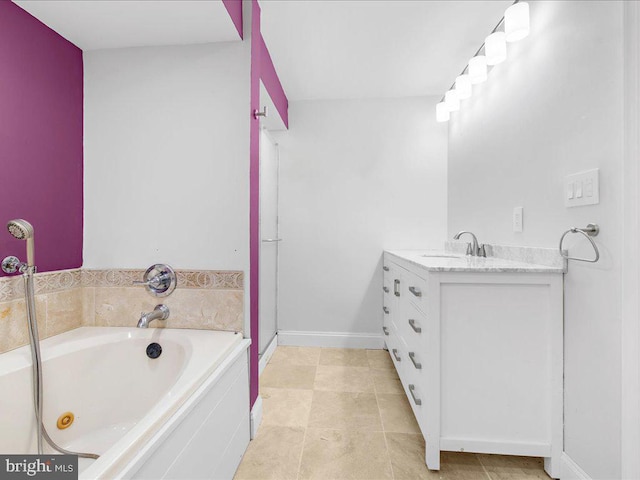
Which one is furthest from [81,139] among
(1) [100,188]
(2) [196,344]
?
(2) [196,344]

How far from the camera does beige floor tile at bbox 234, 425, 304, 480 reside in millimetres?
1289

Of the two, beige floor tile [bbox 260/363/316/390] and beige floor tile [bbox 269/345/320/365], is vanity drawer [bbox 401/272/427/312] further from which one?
beige floor tile [bbox 269/345/320/365]

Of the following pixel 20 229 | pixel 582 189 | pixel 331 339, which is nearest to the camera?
pixel 20 229

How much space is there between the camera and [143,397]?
Answer: 1.30 metres

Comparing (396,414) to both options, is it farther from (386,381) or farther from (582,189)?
(582,189)

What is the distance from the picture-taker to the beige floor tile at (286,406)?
165cm

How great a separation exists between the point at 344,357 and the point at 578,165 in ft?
6.53

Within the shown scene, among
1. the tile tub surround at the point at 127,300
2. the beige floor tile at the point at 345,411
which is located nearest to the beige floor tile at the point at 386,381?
the beige floor tile at the point at 345,411

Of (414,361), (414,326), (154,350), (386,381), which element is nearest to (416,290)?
(414,326)

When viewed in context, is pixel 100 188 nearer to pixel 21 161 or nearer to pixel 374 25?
pixel 21 161

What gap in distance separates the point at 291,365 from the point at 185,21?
7.17 ft

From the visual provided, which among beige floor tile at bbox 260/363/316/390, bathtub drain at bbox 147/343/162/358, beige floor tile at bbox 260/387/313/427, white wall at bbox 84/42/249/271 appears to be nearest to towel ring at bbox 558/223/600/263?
white wall at bbox 84/42/249/271

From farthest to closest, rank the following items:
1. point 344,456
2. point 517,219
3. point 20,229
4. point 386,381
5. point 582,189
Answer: point 386,381 < point 517,219 < point 344,456 < point 582,189 < point 20,229

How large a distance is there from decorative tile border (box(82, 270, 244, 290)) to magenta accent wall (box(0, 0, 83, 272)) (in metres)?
0.11
